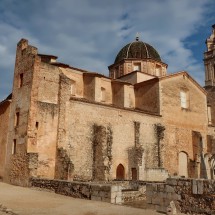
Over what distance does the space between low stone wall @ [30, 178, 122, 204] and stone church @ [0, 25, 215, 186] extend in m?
3.35

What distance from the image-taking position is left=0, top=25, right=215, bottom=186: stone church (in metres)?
18.0

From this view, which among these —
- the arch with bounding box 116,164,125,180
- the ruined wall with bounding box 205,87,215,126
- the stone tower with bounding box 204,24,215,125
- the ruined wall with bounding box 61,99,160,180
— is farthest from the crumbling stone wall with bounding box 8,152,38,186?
the ruined wall with bounding box 205,87,215,126

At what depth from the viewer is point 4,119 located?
69.6ft

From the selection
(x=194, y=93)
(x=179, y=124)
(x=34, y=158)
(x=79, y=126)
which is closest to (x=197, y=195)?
(x=34, y=158)

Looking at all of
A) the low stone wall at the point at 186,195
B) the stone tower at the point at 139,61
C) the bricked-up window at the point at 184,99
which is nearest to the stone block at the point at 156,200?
the low stone wall at the point at 186,195

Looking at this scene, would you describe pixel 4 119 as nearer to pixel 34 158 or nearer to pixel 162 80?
pixel 34 158

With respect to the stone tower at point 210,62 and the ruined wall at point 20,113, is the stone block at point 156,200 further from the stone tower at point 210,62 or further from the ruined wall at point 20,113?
the stone tower at point 210,62

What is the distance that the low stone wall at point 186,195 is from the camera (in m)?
7.99

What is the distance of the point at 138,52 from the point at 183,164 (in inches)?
547

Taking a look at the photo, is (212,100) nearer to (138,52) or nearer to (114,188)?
(138,52)

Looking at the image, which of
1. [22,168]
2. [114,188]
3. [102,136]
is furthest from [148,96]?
[114,188]

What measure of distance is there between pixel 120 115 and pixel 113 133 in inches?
70.2

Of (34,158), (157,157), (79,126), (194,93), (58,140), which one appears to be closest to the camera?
(34,158)

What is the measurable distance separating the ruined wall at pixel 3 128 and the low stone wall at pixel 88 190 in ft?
22.1
